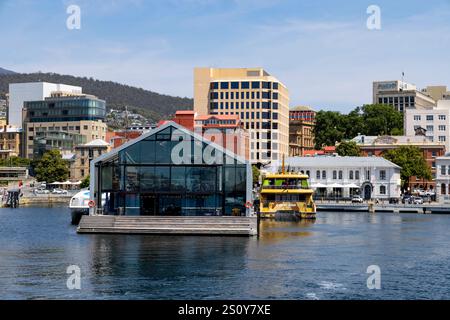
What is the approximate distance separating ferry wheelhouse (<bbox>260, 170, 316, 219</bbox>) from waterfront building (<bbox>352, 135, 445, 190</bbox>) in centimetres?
7693

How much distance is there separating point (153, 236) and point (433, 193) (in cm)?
11216

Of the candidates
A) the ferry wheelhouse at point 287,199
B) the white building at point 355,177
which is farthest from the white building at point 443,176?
the ferry wheelhouse at point 287,199

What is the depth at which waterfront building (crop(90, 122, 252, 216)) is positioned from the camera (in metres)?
80.7

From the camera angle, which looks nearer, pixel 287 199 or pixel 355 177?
pixel 287 199

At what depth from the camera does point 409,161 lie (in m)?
177

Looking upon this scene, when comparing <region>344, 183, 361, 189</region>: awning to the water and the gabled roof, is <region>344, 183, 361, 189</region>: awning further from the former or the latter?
the gabled roof

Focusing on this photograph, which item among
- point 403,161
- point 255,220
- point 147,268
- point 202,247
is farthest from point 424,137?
point 147,268
